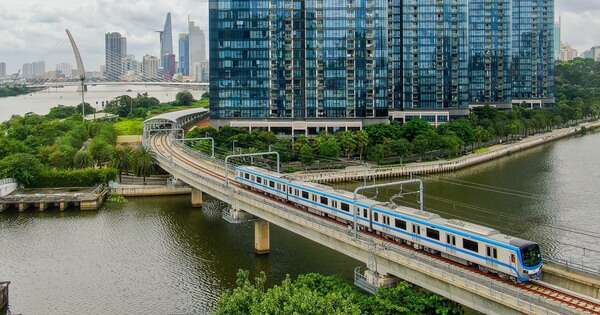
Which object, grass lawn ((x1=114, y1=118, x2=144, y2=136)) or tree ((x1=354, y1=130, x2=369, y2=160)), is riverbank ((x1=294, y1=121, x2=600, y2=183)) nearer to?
tree ((x1=354, y1=130, x2=369, y2=160))

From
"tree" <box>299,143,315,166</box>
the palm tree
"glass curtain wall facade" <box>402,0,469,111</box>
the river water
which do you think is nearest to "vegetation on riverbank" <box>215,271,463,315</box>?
the river water

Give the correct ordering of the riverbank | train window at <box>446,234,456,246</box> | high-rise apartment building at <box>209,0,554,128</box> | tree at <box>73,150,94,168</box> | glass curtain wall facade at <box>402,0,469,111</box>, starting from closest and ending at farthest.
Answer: train window at <box>446,234,456,246</box>
tree at <box>73,150,94,168</box>
the riverbank
high-rise apartment building at <box>209,0,554,128</box>
glass curtain wall facade at <box>402,0,469,111</box>

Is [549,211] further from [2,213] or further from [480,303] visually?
[2,213]

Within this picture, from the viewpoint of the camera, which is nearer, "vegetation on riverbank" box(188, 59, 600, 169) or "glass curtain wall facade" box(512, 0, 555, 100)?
"vegetation on riverbank" box(188, 59, 600, 169)

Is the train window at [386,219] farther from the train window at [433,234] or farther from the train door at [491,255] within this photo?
Answer: the train door at [491,255]

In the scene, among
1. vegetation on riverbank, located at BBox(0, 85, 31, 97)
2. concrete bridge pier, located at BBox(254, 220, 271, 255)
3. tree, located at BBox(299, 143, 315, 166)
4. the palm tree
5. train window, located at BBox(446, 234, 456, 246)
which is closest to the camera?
train window, located at BBox(446, 234, 456, 246)

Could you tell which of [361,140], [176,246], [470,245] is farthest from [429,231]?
[361,140]

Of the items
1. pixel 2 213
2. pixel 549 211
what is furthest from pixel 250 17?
pixel 549 211

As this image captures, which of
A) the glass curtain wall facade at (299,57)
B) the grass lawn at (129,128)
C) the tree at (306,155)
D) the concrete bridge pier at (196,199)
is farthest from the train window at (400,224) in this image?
the grass lawn at (129,128)
